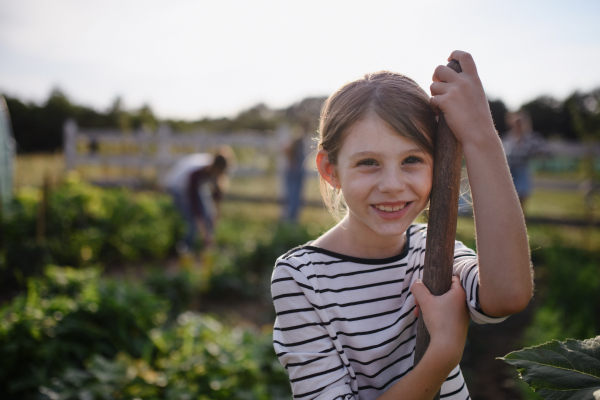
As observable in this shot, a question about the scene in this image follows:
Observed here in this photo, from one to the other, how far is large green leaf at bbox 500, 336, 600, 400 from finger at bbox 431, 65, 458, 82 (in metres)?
0.52

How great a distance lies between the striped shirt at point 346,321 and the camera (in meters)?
0.91

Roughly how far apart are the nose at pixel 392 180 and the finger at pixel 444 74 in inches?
8.2

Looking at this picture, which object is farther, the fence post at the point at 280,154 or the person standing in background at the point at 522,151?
the fence post at the point at 280,154

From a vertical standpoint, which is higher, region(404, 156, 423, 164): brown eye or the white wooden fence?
region(404, 156, 423, 164): brown eye

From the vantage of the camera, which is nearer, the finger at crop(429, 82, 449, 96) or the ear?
the finger at crop(429, 82, 449, 96)

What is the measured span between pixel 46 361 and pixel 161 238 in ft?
13.4

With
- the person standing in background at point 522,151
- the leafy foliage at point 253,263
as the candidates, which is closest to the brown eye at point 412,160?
the leafy foliage at point 253,263

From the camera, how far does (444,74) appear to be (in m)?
0.81

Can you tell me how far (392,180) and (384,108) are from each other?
17 centimetres

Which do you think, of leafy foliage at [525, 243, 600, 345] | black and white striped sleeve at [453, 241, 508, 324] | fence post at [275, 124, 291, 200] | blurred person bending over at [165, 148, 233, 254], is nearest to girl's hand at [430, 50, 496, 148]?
black and white striped sleeve at [453, 241, 508, 324]

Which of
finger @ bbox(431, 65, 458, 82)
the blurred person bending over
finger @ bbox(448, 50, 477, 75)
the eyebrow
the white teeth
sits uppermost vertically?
finger @ bbox(448, 50, 477, 75)

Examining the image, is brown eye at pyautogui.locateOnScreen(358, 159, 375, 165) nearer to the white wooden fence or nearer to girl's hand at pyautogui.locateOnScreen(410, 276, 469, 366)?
girl's hand at pyautogui.locateOnScreen(410, 276, 469, 366)

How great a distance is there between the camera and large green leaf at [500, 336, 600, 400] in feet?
2.22

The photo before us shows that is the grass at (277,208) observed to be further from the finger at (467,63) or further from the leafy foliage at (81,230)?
the finger at (467,63)
